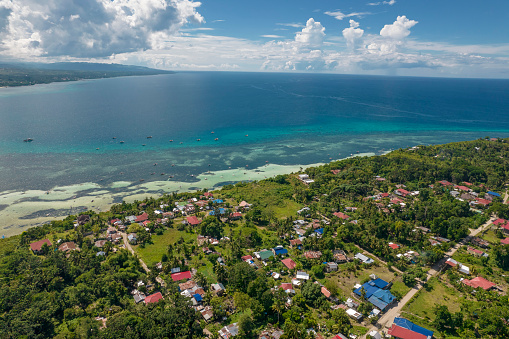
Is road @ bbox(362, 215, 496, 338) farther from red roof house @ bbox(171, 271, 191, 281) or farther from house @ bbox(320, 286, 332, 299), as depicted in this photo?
red roof house @ bbox(171, 271, 191, 281)

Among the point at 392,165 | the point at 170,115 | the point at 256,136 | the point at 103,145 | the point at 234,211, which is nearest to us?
the point at 234,211

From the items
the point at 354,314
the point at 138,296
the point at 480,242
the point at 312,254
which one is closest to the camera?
the point at 354,314

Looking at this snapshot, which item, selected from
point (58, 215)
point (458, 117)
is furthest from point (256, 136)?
point (458, 117)

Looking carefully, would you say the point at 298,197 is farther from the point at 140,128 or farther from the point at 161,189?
the point at 140,128

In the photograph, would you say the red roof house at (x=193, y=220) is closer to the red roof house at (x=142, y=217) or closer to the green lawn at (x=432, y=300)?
the red roof house at (x=142, y=217)

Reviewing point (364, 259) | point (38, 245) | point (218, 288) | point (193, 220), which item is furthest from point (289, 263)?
point (38, 245)

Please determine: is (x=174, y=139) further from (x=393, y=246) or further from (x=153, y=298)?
(x=393, y=246)
